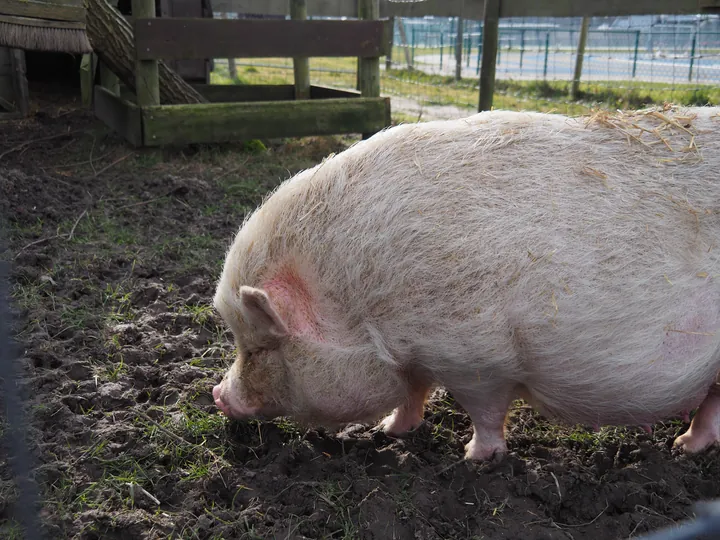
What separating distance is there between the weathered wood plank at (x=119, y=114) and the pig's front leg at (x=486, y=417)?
509cm

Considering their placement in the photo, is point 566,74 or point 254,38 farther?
point 566,74

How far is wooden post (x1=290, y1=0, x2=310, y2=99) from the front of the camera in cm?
823

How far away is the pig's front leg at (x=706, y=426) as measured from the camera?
10.3ft

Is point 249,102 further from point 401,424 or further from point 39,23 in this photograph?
point 401,424

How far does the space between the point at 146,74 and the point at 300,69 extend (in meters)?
2.16

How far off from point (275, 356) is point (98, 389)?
1.00 m

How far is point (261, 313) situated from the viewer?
296 cm

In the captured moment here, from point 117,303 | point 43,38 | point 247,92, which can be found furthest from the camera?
point 247,92

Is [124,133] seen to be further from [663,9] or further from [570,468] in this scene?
[570,468]

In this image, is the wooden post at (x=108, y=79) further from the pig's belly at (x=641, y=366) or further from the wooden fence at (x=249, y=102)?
the pig's belly at (x=641, y=366)

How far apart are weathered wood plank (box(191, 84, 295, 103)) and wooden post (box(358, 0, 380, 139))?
1.14m

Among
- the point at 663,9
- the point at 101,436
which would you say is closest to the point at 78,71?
the point at 663,9

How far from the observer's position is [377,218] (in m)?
2.93

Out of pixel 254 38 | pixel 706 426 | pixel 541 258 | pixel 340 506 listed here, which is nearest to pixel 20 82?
pixel 254 38
